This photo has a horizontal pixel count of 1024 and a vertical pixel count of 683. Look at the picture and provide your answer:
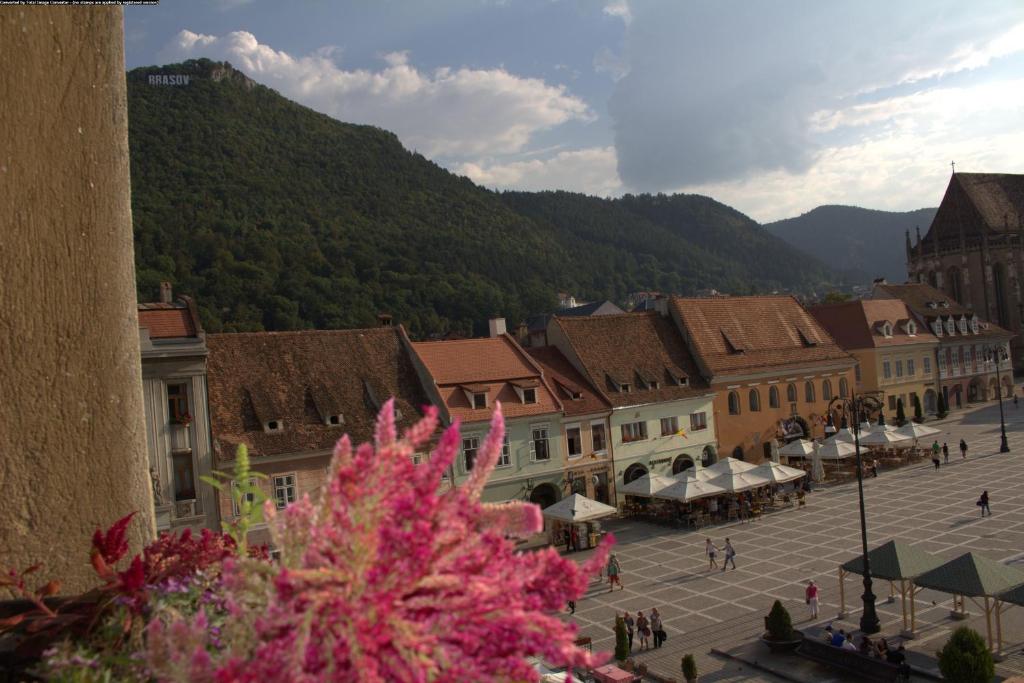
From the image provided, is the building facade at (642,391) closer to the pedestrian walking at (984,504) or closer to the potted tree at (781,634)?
the pedestrian walking at (984,504)

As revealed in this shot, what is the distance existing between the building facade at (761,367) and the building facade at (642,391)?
1259 millimetres

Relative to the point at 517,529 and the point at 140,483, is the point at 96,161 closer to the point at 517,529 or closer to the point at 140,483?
the point at 140,483

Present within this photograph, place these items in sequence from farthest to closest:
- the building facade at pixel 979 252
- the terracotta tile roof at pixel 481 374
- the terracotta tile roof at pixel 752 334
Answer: the building facade at pixel 979 252 < the terracotta tile roof at pixel 752 334 < the terracotta tile roof at pixel 481 374

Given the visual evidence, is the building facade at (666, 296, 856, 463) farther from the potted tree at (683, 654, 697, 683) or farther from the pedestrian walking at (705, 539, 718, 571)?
the potted tree at (683, 654, 697, 683)

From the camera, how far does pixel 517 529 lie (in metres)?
1.83

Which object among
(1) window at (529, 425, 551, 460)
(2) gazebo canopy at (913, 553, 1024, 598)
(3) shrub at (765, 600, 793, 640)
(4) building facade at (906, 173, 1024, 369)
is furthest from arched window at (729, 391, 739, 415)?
(4) building facade at (906, 173, 1024, 369)

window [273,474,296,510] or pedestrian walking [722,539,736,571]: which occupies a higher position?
window [273,474,296,510]

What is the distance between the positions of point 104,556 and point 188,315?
2566cm

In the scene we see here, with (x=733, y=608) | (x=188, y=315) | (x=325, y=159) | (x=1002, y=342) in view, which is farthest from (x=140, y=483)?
(x=325, y=159)

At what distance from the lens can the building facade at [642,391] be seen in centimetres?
3662

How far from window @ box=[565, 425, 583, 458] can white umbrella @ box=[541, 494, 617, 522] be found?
203 inches

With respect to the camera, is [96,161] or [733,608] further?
[733,608]

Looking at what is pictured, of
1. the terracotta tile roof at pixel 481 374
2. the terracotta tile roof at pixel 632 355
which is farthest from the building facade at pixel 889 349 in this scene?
the terracotta tile roof at pixel 481 374

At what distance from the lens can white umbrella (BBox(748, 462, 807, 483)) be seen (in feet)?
108
